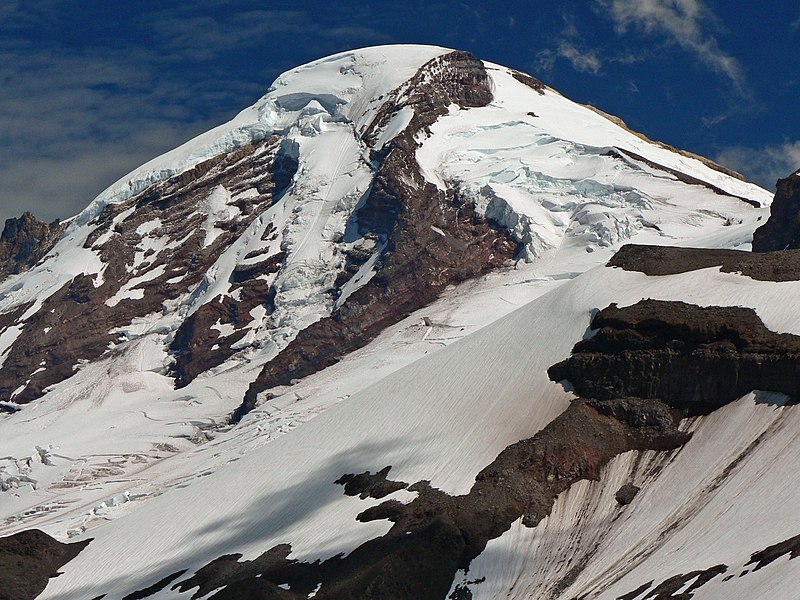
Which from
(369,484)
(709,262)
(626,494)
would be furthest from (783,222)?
(626,494)

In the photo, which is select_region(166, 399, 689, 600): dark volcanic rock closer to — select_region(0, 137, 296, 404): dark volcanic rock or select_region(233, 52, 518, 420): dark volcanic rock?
select_region(233, 52, 518, 420): dark volcanic rock

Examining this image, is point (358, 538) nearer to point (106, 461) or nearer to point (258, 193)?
point (106, 461)

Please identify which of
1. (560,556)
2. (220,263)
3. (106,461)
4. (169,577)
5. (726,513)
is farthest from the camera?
(220,263)

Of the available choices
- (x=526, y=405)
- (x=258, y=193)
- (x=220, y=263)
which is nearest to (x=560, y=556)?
(x=526, y=405)

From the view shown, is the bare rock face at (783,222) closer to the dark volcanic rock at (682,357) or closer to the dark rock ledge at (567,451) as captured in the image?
the dark volcanic rock at (682,357)

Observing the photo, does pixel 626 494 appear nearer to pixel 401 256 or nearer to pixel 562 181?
pixel 401 256

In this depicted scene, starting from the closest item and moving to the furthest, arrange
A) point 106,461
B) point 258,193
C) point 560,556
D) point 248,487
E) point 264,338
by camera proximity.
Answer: point 560,556 < point 248,487 < point 106,461 < point 264,338 < point 258,193
